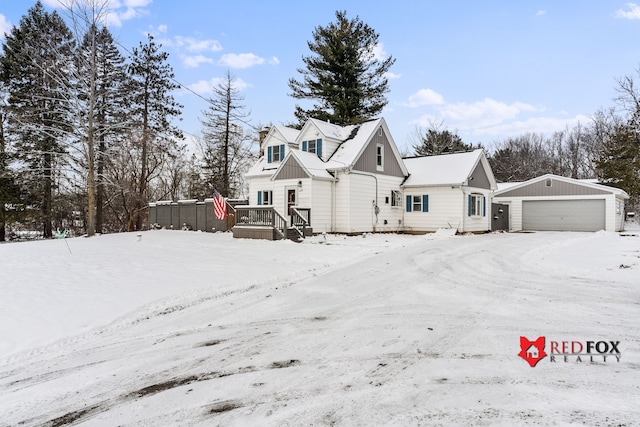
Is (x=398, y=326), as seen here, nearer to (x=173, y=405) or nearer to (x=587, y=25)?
(x=173, y=405)

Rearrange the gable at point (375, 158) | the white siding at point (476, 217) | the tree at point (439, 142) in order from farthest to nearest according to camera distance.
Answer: the tree at point (439, 142) → the white siding at point (476, 217) → the gable at point (375, 158)

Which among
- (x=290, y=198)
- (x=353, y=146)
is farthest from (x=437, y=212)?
(x=290, y=198)

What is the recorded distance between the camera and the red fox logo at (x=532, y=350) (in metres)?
3.71

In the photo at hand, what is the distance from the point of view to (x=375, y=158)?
817 inches

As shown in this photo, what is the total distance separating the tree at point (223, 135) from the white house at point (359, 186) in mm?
9099

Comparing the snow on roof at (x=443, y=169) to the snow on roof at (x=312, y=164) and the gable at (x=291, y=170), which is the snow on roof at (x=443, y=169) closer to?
the snow on roof at (x=312, y=164)

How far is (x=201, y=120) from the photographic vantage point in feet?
104

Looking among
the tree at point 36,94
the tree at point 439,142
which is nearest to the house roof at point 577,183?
the tree at point 439,142

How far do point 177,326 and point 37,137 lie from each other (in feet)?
81.2

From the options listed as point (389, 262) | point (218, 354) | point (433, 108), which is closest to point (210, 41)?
point (389, 262)

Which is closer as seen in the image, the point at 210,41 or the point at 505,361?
the point at 505,361

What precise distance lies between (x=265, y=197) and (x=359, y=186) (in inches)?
234

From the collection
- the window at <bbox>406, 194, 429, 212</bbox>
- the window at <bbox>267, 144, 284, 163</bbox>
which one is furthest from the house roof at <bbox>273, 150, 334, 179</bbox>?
the window at <bbox>406, 194, 429, 212</bbox>

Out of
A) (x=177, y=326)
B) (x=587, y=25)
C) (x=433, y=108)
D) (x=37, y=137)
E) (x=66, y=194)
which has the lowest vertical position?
(x=177, y=326)
